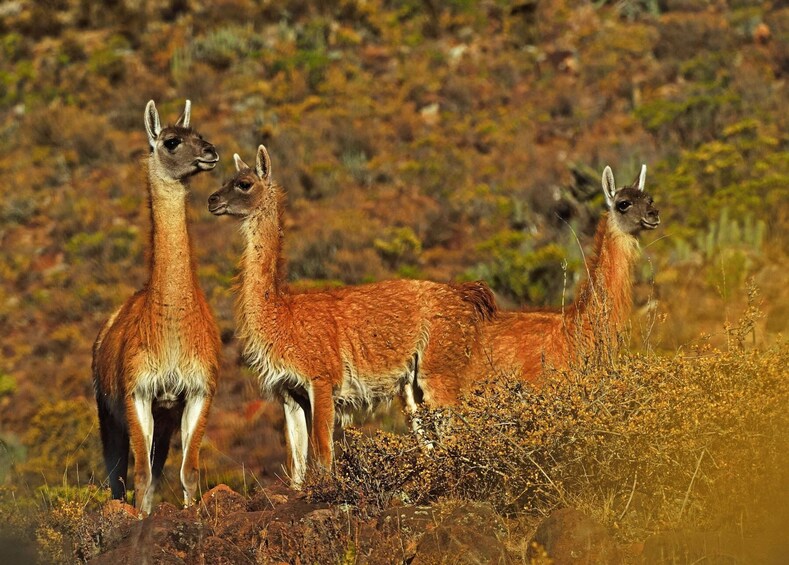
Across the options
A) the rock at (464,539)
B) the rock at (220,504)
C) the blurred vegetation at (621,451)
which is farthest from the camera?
the rock at (220,504)

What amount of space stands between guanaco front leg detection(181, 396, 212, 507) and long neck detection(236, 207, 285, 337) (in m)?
0.88

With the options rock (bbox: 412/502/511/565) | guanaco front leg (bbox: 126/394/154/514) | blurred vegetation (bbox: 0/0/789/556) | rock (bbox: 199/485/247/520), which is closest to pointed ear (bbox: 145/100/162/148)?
guanaco front leg (bbox: 126/394/154/514)

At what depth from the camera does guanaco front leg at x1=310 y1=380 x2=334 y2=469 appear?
338 inches

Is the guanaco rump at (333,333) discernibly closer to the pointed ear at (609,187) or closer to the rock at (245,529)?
the pointed ear at (609,187)

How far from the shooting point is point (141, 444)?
8180mm

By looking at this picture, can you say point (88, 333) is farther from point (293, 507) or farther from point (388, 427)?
point (293, 507)

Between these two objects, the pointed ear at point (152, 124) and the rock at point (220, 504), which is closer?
the rock at point (220, 504)

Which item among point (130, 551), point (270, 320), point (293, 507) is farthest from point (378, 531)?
point (270, 320)

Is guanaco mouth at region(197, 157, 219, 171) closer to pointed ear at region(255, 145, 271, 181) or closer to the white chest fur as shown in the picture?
pointed ear at region(255, 145, 271, 181)

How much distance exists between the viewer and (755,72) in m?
25.4

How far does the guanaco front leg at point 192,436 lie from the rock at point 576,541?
10.1 ft

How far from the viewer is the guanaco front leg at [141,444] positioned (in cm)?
808

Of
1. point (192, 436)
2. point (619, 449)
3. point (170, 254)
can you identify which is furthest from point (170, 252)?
point (619, 449)

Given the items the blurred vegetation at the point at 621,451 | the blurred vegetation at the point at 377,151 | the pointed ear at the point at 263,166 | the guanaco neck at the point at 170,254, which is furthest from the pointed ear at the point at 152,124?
the blurred vegetation at the point at 621,451
